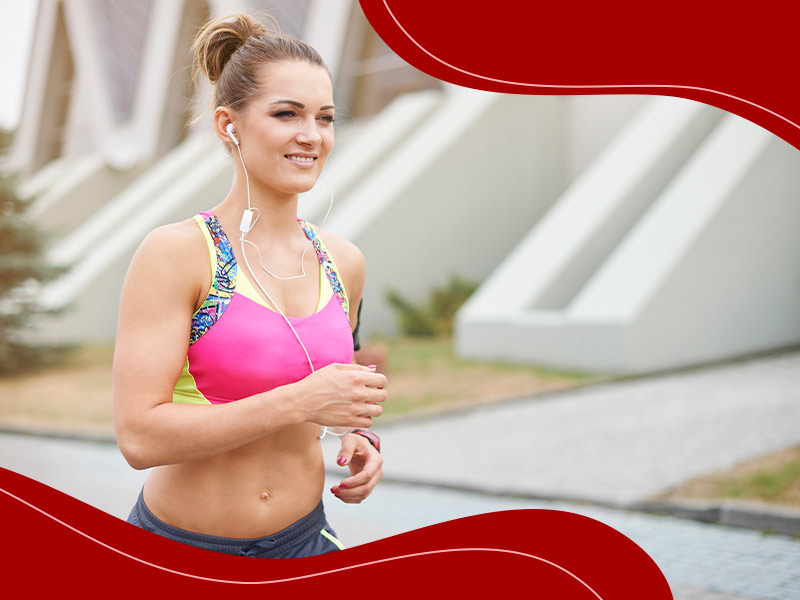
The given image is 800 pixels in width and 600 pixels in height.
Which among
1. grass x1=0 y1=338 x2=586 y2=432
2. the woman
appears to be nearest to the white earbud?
the woman

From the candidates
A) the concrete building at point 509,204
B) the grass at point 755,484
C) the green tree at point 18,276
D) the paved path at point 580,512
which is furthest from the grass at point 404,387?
the paved path at point 580,512

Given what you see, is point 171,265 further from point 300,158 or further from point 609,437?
point 609,437

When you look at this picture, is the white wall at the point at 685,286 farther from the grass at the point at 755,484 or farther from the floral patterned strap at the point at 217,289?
the floral patterned strap at the point at 217,289

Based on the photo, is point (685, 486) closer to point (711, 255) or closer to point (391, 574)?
point (391, 574)

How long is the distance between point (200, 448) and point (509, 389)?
36.1 feet

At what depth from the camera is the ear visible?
2.00 metres

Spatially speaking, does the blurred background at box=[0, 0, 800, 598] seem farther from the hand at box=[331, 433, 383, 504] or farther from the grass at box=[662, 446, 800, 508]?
the hand at box=[331, 433, 383, 504]

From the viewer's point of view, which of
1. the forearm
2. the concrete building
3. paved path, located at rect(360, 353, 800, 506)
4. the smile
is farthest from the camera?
the concrete building

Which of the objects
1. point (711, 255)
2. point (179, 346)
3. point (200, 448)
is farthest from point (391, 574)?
point (711, 255)

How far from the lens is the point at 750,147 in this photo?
49.2 ft

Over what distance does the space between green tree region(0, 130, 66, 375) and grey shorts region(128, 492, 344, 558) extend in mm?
17490

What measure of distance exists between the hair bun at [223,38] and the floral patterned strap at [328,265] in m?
0.39

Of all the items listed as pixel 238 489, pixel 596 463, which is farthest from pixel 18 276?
pixel 238 489

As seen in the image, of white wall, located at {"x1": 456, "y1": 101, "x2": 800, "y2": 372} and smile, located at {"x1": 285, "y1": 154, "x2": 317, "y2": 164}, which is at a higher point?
white wall, located at {"x1": 456, "y1": 101, "x2": 800, "y2": 372}
